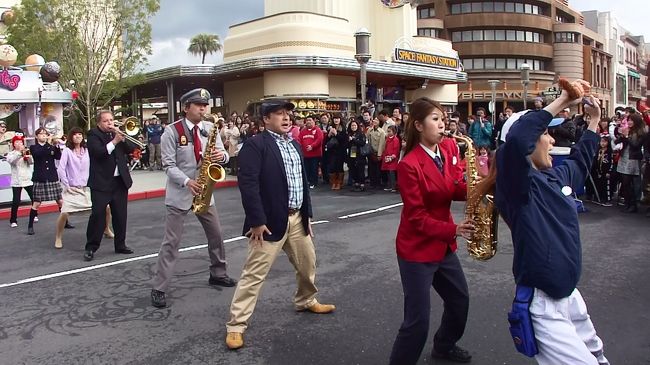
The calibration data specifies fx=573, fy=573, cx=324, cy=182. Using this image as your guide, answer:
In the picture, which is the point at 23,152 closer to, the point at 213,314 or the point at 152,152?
the point at 213,314

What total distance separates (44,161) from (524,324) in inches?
341

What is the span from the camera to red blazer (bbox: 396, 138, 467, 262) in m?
3.36

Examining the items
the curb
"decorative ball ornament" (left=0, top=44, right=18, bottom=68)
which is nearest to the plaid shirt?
the curb

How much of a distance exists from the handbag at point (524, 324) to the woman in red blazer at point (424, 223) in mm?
607

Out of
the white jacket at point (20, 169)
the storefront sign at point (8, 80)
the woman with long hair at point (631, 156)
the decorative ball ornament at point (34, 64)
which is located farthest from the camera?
the decorative ball ornament at point (34, 64)

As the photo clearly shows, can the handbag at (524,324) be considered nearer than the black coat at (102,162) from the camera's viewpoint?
Yes

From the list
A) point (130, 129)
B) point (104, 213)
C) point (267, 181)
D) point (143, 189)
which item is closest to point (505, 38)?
point (143, 189)

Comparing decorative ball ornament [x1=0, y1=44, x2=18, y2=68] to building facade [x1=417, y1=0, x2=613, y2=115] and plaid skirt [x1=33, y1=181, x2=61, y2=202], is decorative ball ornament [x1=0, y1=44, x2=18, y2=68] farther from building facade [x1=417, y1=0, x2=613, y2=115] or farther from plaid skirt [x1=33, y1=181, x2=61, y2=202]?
building facade [x1=417, y1=0, x2=613, y2=115]

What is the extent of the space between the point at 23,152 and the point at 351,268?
21.8 ft

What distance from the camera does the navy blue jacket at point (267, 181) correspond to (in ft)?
13.9

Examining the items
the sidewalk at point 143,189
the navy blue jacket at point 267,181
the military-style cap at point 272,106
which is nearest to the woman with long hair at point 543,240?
the navy blue jacket at point 267,181

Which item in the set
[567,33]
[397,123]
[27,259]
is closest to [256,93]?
[397,123]

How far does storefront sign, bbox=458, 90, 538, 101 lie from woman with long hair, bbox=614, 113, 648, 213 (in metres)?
38.3

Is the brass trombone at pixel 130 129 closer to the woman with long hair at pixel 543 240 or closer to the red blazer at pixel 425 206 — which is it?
the red blazer at pixel 425 206
